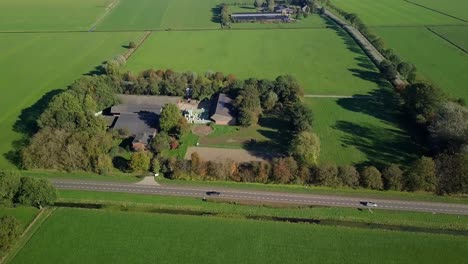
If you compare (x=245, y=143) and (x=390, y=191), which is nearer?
(x=390, y=191)

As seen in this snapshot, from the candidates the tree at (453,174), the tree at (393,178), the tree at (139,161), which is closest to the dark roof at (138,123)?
the tree at (139,161)

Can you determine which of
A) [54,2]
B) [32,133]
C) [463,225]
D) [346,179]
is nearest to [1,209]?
[32,133]

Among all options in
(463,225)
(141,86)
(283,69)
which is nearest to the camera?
(463,225)

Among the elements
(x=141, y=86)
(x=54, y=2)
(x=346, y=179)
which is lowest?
(x=346, y=179)

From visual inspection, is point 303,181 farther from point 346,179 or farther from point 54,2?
point 54,2

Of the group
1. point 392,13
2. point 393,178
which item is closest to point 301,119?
point 393,178

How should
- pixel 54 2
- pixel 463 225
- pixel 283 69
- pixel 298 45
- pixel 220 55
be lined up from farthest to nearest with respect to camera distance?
1. pixel 54 2
2. pixel 298 45
3. pixel 220 55
4. pixel 283 69
5. pixel 463 225

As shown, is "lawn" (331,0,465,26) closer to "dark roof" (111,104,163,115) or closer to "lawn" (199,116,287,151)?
"lawn" (199,116,287,151)

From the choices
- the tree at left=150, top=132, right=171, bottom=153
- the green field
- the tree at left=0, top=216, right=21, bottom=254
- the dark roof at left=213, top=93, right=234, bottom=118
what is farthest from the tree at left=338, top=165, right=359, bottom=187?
the green field
